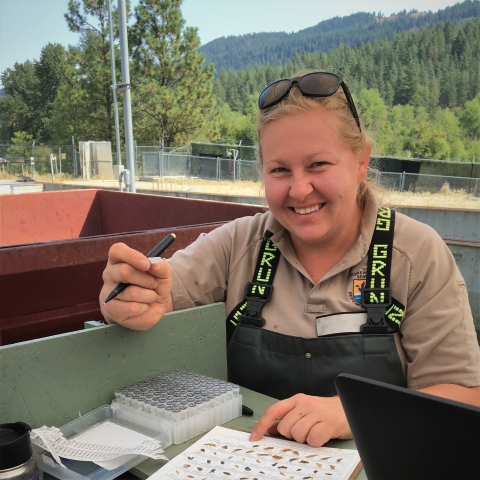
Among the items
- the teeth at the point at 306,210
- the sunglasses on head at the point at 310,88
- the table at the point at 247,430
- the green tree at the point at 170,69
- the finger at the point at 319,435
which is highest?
the green tree at the point at 170,69

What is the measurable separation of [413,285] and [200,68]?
120 feet

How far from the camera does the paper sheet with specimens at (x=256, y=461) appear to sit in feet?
3.65

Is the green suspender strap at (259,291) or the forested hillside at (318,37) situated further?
the forested hillside at (318,37)

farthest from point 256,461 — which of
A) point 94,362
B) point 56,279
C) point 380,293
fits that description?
point 56,279

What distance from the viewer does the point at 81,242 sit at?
2.08 meters

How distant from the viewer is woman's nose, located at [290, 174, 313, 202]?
1.61m

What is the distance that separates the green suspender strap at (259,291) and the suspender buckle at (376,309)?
0.32 m

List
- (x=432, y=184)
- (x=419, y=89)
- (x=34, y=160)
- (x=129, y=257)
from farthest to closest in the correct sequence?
(x=419, y=89) → (x=34, y=160) → (x=432, y=184) → (x=129, y=257)

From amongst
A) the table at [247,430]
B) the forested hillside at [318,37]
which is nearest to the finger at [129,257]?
the table at [247,430]

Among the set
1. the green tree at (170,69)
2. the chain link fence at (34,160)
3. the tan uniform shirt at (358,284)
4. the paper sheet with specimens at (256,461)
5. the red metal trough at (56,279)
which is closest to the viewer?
the paper sheet with specimens at (256,461)

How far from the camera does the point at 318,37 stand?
13675 cm

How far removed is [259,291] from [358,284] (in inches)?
12.9

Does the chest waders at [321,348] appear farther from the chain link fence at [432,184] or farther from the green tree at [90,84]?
the green tree at [90,84]

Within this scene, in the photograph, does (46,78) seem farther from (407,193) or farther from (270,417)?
(270,417)
